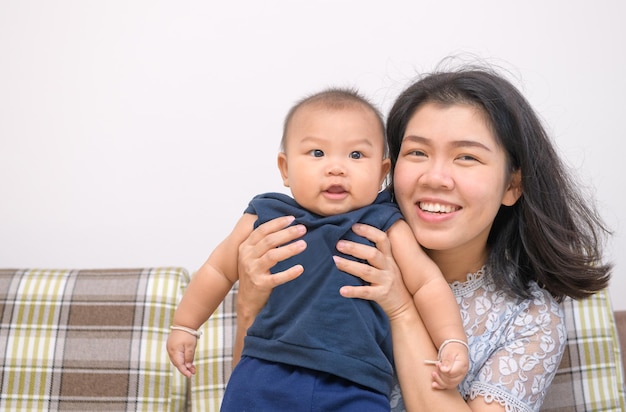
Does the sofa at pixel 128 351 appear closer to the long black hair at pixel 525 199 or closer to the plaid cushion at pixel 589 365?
the plaid cushion at pixel 589 365

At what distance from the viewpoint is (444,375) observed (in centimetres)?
152

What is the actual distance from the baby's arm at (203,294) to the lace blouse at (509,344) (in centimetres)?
48

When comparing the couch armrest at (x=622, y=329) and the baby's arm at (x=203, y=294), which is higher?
the baby's arm at (x=203, y=294)

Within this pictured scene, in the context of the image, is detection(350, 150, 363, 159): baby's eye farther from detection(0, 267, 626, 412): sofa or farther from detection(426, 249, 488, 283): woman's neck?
detection(0, 267, 626, 412): sofa

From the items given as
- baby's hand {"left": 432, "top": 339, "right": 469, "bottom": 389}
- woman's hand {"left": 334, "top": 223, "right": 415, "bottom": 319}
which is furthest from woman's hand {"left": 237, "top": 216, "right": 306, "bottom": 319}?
baby's hand {"left": 432, "top": 339, "right": 469, "bottom": 389}

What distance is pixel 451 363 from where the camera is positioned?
59.3 inches

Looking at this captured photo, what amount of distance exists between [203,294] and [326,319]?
38cm

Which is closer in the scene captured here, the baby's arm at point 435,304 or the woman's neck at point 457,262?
the baby's arm at point 435,304

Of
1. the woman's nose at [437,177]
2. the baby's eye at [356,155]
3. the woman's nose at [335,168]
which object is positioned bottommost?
the woman's nose at [437,177]

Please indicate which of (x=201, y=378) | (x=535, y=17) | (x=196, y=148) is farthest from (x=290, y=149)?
(x=535, y=17)

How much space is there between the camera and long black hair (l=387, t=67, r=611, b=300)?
67.2 inches

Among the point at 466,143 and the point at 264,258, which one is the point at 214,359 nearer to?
the point at 264,258

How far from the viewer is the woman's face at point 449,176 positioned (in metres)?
1.62

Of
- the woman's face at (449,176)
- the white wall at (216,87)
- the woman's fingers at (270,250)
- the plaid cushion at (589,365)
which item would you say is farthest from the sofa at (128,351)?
the woman's face at (449,176)
